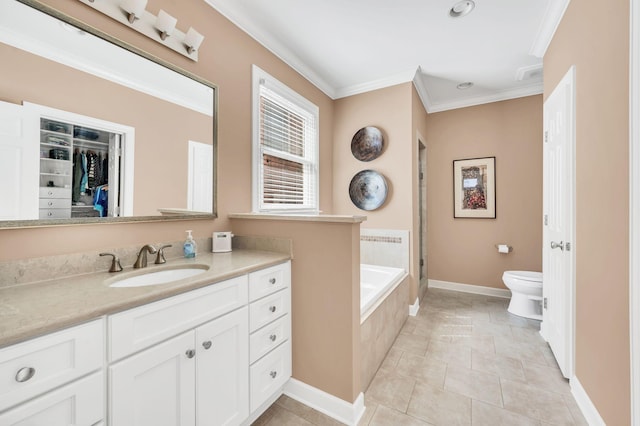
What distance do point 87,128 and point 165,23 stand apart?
0.79 metres

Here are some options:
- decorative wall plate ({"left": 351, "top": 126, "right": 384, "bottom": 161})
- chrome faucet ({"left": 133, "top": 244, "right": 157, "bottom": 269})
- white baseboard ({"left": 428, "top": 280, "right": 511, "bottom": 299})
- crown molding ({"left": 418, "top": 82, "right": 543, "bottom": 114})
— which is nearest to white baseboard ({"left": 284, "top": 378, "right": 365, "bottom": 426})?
chrome faucet ({"left": 133, "top": 244, "right": 157, "bottom": 269})

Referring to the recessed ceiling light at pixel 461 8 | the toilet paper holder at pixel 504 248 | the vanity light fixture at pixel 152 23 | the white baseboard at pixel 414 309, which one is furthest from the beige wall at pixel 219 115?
the toilet paper holder at pixel 504 248

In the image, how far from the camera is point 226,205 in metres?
1.99

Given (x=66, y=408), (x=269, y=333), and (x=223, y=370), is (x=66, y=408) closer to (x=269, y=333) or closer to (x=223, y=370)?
(x=223, y=370)

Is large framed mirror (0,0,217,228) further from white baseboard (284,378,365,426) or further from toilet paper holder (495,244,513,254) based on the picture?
toilet paper holder (495,244,513,254)

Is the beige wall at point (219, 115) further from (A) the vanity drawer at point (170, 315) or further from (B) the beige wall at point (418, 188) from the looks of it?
(B) the beige wall at point (418, 188)

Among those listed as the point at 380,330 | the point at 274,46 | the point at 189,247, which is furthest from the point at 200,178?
the point at 380,330

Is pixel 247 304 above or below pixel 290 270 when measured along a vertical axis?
below

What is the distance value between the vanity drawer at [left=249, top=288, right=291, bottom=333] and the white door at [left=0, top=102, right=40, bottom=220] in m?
1.06

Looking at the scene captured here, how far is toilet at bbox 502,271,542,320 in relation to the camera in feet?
9.04

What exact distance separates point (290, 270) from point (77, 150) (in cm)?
126

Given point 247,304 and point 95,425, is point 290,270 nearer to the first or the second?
point 247,304

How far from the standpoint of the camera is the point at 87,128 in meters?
1.26

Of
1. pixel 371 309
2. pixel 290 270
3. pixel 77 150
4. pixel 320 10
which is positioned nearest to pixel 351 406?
pixel 371 309
